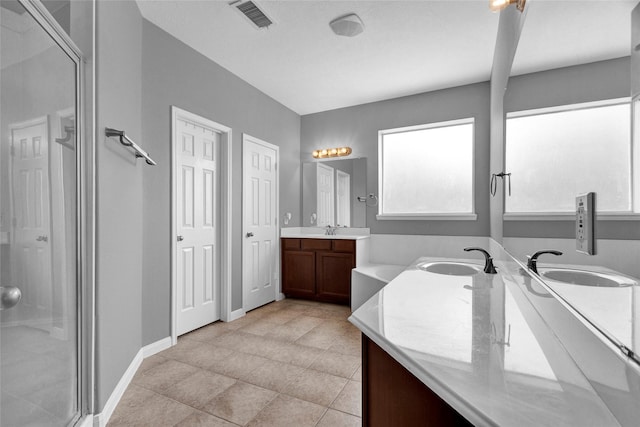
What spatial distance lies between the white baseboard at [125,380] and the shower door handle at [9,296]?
2.99 feet

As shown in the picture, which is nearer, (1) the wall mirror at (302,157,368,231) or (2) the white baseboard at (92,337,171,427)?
(2) the white baseboard at (92,337,171,427)

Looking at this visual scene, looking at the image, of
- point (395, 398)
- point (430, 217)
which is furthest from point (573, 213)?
point (430, 217)

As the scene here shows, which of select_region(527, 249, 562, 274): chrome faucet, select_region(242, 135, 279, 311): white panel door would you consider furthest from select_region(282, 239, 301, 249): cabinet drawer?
select_region(527, 249, 562, 274): chrome faucet

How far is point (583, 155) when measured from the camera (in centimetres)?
66

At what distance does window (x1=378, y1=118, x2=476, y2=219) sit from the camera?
3738 mm

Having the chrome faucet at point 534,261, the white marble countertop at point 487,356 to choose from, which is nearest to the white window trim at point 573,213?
the chrome faucet at point 534,261

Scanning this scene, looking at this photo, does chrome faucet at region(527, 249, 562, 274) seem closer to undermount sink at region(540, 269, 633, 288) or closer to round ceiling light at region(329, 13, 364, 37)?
undermount sink at region(540, 269, 633, 288)

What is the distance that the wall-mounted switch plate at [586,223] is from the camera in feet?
1.79

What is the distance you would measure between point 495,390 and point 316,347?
2220 mm

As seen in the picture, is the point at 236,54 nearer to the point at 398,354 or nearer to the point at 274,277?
the point at 274,277

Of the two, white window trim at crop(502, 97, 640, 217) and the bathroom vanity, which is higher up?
white window trim at crop(502, 97, 640, 217)

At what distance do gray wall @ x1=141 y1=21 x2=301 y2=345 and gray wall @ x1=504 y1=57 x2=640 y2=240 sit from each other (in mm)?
2509

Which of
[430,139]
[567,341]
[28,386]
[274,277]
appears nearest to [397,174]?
[430,139]

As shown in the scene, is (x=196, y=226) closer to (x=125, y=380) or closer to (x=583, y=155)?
(x=125, y=380)
